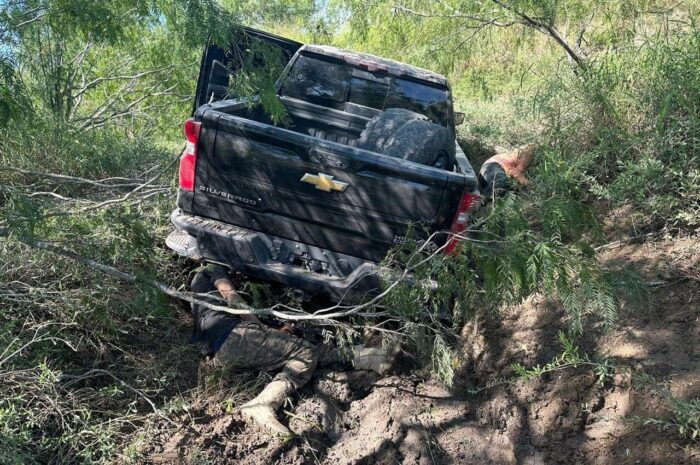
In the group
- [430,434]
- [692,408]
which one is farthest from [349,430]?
[692,408]

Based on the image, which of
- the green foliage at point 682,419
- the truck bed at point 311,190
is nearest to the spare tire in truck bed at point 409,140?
the truck bed at point 311,190

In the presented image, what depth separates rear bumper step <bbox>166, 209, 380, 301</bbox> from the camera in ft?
13.4

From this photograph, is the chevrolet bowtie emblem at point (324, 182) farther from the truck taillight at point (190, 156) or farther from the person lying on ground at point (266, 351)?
→ the person lying on ground at point (266, 351)

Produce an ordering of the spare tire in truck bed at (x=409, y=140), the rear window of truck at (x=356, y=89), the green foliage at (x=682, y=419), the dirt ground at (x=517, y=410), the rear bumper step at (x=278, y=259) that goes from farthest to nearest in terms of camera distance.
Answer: the rear window of truck at (x=356, y=89)
the spare tire in truck bed at (x=409, y=140)
the rear bumper step at (x=278, y=259)
the dirt ground at (x=517, y=410)
the green foliage at (x=682, y=419)

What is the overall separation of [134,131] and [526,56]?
593 centimetres

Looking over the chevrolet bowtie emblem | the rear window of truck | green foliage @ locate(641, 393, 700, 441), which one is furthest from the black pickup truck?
green foliage @ locate(641, 393, 700, 441)

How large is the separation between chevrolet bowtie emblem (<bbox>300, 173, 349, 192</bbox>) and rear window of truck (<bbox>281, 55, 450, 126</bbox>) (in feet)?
6.53

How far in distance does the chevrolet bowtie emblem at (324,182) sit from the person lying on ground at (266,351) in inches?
→ 36.8

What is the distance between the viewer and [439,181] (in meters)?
3.95

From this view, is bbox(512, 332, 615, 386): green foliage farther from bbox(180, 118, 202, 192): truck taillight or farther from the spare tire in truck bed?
bbox(180, 118, 202, 192): truck taillight

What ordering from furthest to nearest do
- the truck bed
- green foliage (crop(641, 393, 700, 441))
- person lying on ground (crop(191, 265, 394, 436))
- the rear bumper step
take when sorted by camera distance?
the rear bumper step
the truck bed
person lying on ground (crop(191, 265, 394, 436))
green foliage (crop(641, 393, 700, 441))

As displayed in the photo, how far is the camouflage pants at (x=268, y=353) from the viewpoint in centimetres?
382

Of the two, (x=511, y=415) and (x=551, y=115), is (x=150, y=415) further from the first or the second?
(x=551, y=115)

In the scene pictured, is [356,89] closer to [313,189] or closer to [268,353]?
[313,189]
